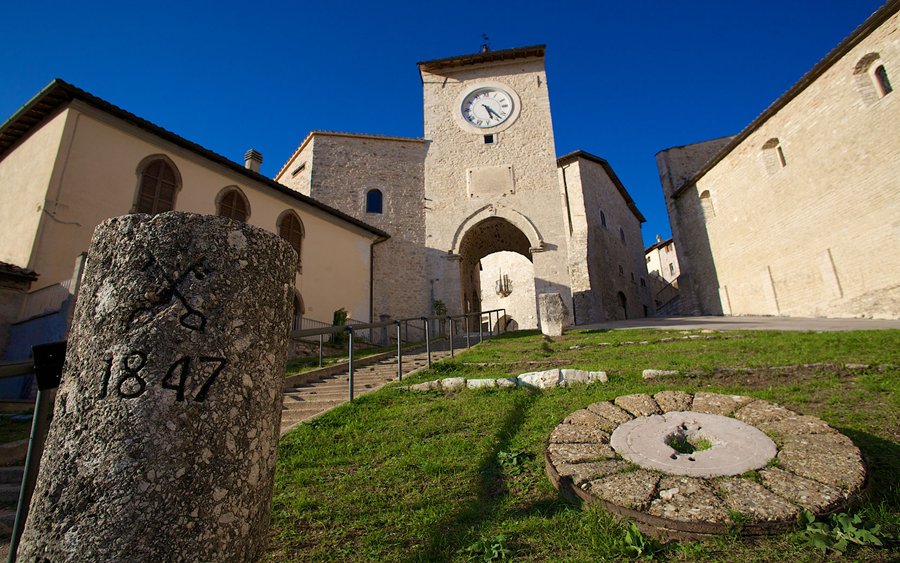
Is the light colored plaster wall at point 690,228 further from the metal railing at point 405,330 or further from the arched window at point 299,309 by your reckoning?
the arched window at point 299,309

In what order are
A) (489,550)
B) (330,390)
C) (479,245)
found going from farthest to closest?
(479,245), (330,390), (489,550)

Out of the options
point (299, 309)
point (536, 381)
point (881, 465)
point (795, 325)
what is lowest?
point (881, 465)

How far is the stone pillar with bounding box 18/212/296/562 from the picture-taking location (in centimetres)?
154

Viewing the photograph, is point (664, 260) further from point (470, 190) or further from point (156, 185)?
point (156, 185)

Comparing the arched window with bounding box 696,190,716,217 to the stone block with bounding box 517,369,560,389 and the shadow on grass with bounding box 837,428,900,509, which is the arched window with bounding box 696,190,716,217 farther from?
the shadow on grass with bounding box 837,428,900,509

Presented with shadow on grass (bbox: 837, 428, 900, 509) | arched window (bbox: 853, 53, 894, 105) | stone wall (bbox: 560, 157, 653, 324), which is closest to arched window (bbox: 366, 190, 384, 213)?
stone wall (bbox: 560, 157, 653, 324)

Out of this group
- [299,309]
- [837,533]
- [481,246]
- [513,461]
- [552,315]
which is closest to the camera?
[837,533]

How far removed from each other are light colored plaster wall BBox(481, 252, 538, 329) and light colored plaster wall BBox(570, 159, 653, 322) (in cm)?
698

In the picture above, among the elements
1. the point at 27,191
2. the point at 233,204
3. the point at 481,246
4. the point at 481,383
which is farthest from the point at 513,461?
the point at 481,246

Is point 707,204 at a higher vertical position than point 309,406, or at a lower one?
higher

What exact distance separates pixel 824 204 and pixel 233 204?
19.7 metres

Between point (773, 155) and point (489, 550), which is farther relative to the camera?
point (773, 155)

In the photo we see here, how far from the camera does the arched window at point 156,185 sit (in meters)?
11.2

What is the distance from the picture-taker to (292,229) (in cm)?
1491
